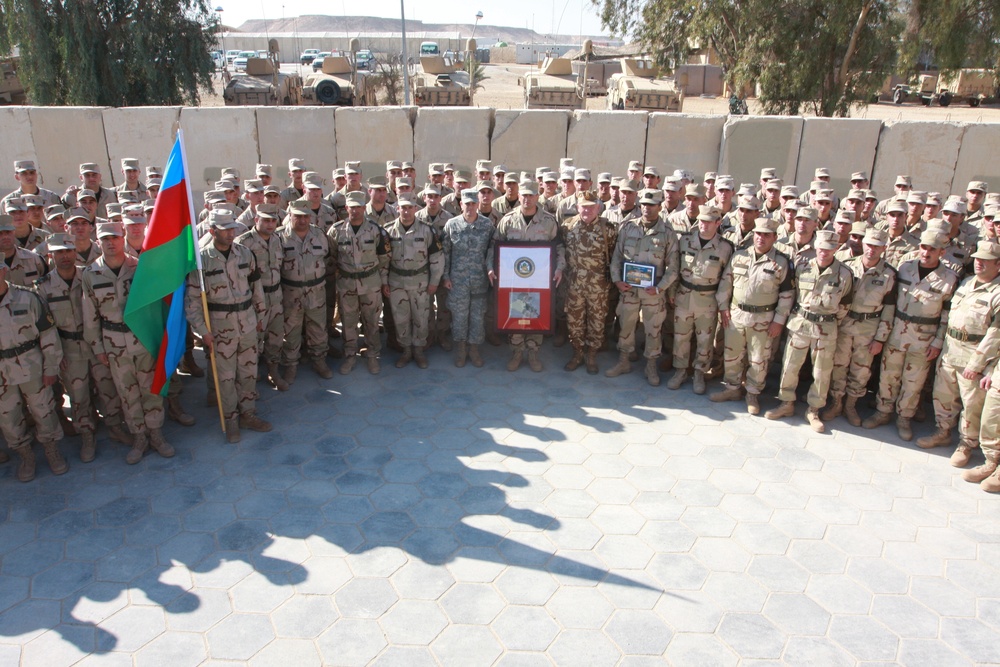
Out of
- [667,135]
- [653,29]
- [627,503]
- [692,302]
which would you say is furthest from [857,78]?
[627,503]

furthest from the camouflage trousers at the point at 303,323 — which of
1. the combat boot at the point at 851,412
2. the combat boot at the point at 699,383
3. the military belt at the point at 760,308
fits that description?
the combat boot at the point at 851,412

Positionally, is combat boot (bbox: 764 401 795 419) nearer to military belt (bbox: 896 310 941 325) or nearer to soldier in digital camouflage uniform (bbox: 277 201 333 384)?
military belt (bbox: 896 310 941 325)

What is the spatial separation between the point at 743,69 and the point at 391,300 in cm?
1127

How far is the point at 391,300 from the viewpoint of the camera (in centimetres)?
692

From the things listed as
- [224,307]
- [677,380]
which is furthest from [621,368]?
[224,307]

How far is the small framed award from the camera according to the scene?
6.50m

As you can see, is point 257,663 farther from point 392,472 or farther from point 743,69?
point 743,69

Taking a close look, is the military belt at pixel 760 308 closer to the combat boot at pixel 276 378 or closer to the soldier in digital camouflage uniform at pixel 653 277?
the soldier in digital camouflage uniform at pixel 653 277

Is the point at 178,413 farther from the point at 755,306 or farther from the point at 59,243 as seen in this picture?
the point at 755,306

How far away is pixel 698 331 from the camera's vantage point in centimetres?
654

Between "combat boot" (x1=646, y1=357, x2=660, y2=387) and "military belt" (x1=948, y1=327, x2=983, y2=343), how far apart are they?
241cm

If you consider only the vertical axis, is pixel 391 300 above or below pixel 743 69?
below

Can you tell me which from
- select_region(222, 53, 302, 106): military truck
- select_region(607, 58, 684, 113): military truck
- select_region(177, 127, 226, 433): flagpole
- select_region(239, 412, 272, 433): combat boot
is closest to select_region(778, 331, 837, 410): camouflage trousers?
select_region(239, 412, 272, 433): combat boot

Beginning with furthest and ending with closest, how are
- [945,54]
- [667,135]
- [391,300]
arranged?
1. [945,54]
2. [667,135]
3. [391,300]
